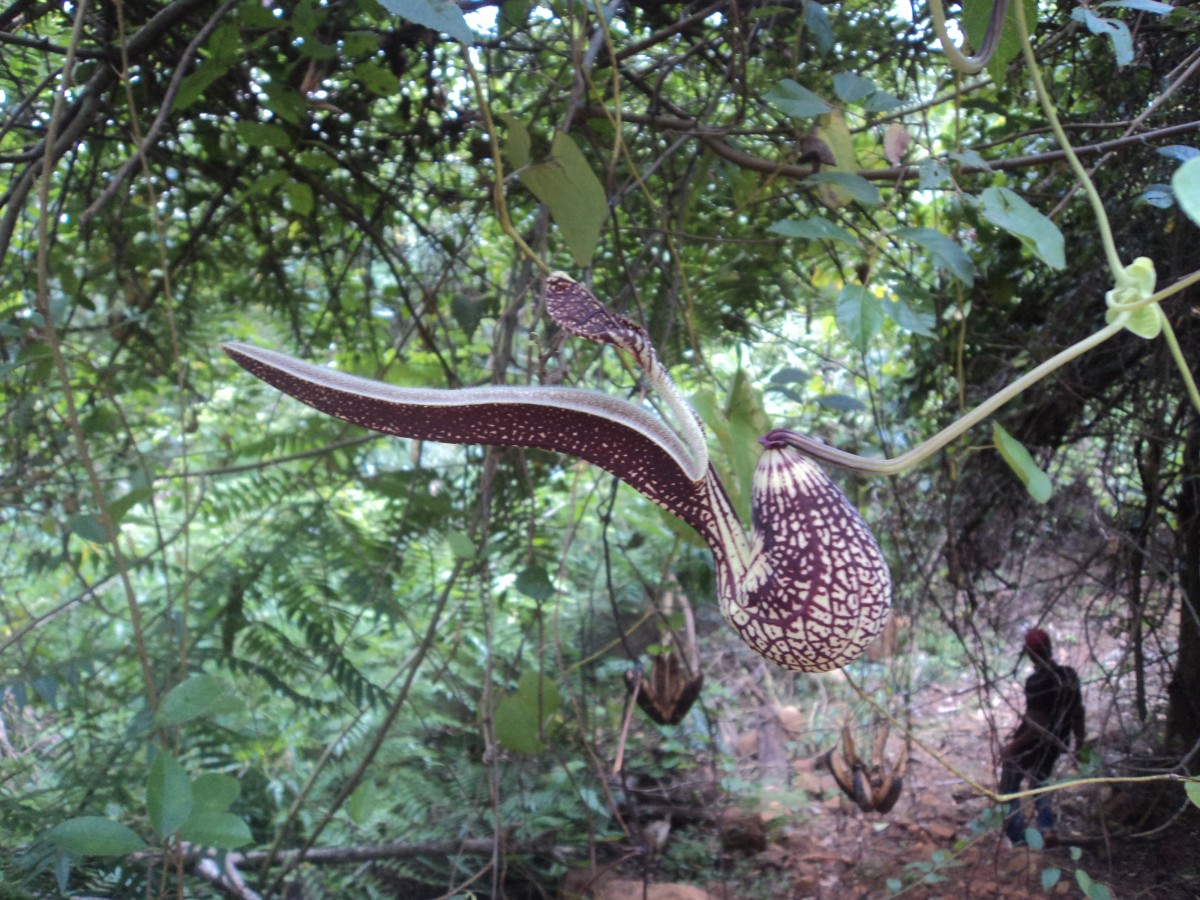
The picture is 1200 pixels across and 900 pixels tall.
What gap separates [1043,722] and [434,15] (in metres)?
1.80

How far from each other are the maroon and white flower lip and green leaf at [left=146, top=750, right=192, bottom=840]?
38 centimetres

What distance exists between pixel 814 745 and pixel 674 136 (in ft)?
6.62

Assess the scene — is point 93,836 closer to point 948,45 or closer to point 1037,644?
point 948,45

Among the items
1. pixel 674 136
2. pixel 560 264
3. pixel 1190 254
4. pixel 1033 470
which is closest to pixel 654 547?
pixel 560 264

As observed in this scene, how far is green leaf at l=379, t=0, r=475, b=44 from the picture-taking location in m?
0.72

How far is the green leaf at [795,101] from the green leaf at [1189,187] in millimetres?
544

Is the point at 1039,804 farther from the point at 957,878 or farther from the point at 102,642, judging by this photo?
the point at 102,642

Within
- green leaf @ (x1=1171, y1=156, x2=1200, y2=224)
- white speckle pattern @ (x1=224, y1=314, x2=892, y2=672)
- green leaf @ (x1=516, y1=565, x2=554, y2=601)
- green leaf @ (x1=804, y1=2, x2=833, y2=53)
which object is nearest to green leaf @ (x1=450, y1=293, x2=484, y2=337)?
green leaf @ (x1=516, y1=565, x2=554, y2=601)

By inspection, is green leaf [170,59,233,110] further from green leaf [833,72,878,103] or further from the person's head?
the person's head

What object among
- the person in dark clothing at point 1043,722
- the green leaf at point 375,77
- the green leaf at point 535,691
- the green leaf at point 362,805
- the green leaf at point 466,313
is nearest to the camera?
the green leaf at point 362,805

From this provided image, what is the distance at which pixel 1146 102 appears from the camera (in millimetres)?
1375

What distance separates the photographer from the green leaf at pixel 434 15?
72 centimetres

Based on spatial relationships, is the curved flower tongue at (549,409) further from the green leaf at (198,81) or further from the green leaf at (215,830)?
the green leaf at (198,81)

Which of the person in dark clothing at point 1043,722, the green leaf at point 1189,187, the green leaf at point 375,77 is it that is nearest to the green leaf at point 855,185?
the green leaf at point 1189,187
